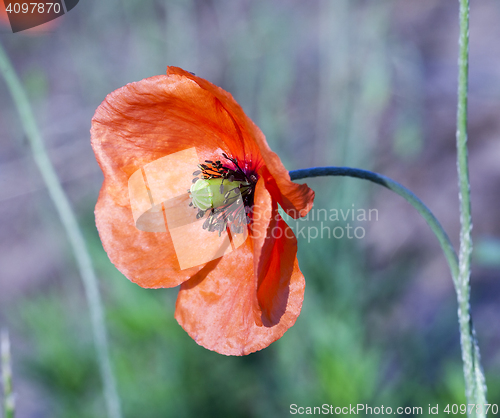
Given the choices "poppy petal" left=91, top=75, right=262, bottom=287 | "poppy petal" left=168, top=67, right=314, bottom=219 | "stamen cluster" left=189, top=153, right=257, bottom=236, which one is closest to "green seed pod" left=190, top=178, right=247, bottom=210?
"stamen cluster" left=189, top=153, right=257, bottom=236

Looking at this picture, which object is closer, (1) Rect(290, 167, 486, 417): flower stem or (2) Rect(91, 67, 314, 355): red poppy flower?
(1) Rect(290, 167, 486, 417): flower stem

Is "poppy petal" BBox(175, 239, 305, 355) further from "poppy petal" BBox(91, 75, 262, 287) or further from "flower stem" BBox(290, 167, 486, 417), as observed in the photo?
"flower stem" BBox(290, 167, 486, 417)

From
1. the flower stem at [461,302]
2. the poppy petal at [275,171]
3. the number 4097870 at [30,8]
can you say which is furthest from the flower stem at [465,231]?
the number 4097870 at [30,8]

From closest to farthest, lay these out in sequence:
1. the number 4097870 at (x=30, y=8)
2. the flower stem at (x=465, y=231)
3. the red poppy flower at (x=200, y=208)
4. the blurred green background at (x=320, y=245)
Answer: the flower stem at (x=465, y=231)
the red poppy flower at (x=200, y=208)
the number 4097870 at (x=30, y=8)
the blurred green background at (x=320, y=245)

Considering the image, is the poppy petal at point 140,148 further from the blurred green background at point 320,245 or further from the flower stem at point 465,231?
the blurred green background at point 320,245

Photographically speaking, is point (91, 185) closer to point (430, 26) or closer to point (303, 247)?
point (303, 247)

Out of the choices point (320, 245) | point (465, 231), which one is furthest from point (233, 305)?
point (320, 245)

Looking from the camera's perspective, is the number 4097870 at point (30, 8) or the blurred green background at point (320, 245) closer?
the number 4097870 at point (30, 8)

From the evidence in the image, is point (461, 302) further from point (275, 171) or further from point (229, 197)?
point (229, 197)
